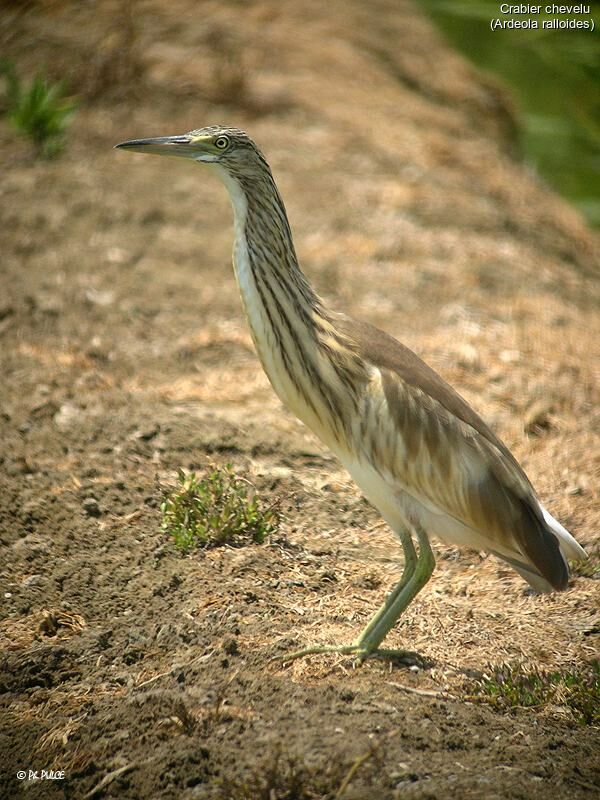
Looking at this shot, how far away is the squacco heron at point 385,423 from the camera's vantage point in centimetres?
385

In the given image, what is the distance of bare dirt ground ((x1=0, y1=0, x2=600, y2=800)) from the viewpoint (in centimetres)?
333

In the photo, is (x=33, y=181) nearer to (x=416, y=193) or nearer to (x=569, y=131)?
(x=416, y=193)

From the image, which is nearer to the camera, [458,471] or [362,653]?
[362,653]

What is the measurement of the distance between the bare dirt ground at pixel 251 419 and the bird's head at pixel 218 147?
1.56 m

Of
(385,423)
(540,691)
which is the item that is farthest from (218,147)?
(540,691)

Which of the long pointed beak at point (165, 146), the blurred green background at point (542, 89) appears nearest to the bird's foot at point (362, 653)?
the long pointed beak at point (165, 146)

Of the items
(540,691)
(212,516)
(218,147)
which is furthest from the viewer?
(212,516)

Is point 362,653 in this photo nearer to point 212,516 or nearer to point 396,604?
point 396,604

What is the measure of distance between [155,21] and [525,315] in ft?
18.7

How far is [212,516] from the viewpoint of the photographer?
4.36 metres

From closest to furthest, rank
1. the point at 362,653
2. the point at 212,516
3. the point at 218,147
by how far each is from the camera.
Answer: the point at 362,653, the point at 218,147, the point at 212,516

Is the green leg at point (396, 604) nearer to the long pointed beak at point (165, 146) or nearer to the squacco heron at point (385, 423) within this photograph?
the squacco heron at point (385, 423)

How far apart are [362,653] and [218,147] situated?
79.0 inches
